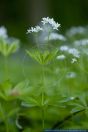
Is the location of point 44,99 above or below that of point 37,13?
below

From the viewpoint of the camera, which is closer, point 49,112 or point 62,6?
point 49,112

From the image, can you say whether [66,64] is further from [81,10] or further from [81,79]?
[81,10]

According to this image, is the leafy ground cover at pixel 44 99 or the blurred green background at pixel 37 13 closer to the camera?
the leafy ground cover at pixel 44 99

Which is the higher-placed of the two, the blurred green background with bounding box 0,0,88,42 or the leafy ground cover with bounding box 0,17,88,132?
the blurred green background with bounding box 0,0,88,42

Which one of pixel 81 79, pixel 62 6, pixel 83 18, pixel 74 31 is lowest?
pixel 81 79

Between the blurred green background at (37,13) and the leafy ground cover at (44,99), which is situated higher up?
the blurred green background at (37,13)

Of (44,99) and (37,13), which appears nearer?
(44,99)

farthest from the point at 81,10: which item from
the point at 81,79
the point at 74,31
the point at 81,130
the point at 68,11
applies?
the point at 81,130

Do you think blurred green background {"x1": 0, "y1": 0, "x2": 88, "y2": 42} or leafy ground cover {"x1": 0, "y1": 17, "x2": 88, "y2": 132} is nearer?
leafy ground cover {"x1": 0, "y1": 17, "x2": 88, "y2": 132}
